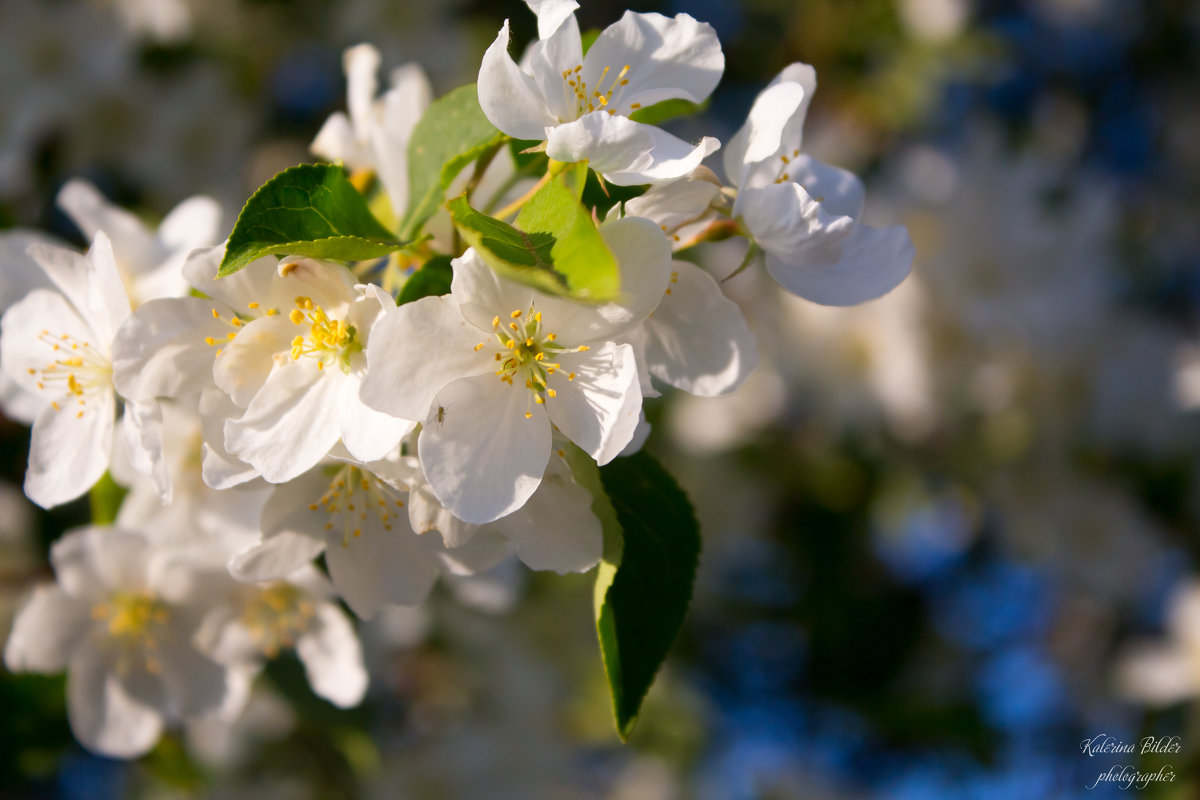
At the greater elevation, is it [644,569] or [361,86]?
[361,86]

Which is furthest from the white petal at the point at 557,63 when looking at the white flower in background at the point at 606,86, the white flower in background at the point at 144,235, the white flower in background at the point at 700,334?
the white flower in background at the point at 144,235

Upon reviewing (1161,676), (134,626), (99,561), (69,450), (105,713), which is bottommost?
(1161,676)

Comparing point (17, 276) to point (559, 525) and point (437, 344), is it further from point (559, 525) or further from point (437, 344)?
point (559, 525)

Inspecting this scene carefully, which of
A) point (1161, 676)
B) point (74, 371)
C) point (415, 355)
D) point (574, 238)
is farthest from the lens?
point (1161, 676)

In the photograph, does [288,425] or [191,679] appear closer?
[288,425]

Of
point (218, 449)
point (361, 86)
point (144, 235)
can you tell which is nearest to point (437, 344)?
point (218, 449)

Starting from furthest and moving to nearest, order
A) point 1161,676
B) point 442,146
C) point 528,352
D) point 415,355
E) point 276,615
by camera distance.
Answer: point 1161,676, point 276,615, point 442,146, point 528,352, point 415,355

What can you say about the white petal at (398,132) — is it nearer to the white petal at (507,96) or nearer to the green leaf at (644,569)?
the white petal at (507,96)
